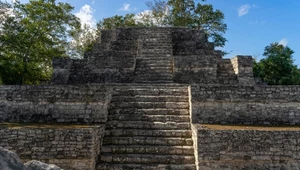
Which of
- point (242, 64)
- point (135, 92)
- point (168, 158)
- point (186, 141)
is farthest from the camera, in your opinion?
point (242, 64)

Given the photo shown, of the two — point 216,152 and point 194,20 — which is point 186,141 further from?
point 194,20

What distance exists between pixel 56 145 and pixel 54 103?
213cm

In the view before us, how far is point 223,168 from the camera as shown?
21.1 feet

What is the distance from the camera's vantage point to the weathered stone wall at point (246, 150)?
254 inches

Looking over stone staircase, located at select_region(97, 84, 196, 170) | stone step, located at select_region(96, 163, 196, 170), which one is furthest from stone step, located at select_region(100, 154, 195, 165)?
stone step, located at select_region(96, 163, 196, 170)

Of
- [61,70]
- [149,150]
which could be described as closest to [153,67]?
[61,70]

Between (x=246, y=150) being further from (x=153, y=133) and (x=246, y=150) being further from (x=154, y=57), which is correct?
(x=154, y=57)

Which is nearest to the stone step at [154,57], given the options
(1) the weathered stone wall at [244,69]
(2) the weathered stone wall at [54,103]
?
(1) the weathered stone wall at [244,69]

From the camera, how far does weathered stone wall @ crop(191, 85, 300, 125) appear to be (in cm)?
817

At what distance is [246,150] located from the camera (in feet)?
21.3

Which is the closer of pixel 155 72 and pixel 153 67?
pixel 155 72

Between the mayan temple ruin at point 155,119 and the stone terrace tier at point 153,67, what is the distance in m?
0.04

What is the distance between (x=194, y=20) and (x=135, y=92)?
14784 mm

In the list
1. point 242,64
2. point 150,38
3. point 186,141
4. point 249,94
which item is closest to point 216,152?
point 186,141
